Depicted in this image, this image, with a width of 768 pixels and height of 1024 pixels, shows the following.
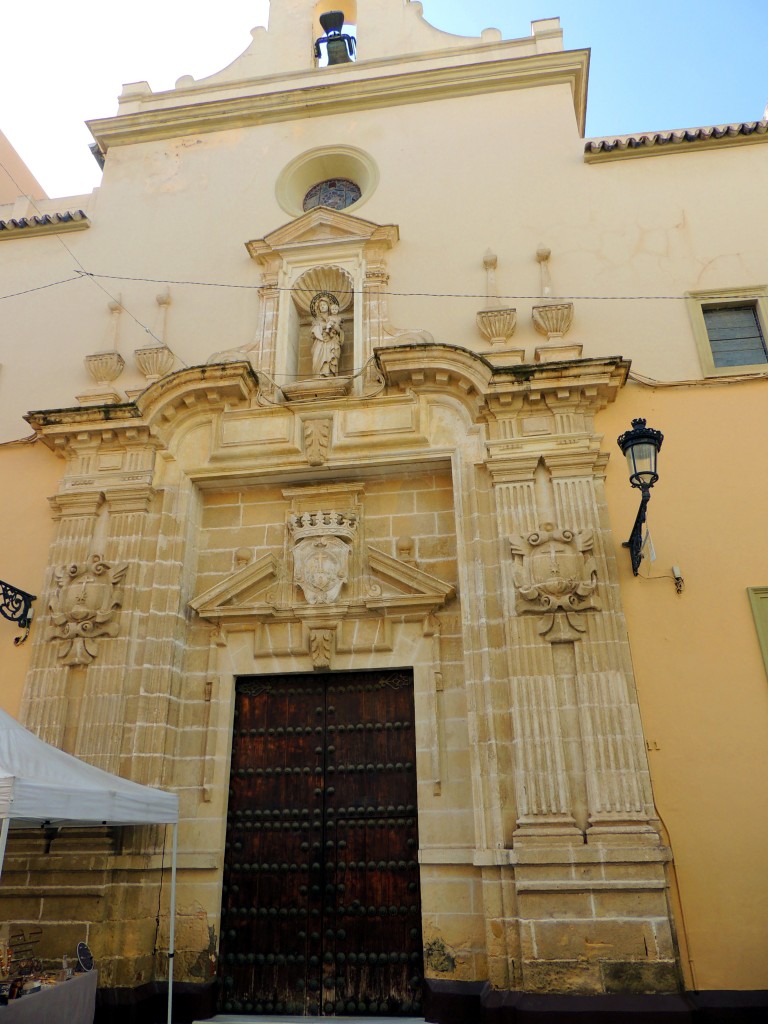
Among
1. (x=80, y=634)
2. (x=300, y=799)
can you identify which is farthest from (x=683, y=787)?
(x=80, y=634)

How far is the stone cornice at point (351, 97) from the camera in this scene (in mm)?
9547

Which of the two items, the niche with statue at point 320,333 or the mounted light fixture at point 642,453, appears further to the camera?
the niche with statue at point 320,333

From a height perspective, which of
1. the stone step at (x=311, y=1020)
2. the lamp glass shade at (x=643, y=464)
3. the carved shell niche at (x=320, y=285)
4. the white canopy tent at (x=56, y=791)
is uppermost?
the carved shell niche at (x=320, y=285)

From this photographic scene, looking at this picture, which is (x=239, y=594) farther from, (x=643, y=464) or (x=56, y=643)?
(x=643, y=464)

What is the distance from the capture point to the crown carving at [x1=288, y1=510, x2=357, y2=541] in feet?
24.2

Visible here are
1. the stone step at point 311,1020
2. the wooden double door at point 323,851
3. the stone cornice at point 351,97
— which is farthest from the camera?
the stone cornice at point 351,97

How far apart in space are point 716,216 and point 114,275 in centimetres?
701

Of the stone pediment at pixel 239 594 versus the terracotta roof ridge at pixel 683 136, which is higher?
the terracotta roof ridge at pixel 683 136

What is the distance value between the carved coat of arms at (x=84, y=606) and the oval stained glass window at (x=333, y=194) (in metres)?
5.30

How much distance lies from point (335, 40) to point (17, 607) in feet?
29.3

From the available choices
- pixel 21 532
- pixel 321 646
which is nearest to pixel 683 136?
pixel 321 646

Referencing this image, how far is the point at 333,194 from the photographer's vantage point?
391 inches

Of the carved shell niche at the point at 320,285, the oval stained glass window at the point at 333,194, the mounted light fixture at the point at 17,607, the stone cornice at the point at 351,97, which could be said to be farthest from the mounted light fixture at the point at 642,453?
the stone cornice at the point at 351,97

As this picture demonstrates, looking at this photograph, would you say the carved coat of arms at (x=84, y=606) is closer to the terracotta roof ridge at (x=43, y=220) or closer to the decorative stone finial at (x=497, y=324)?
the decorative stone finial at (x=497, y=324)
